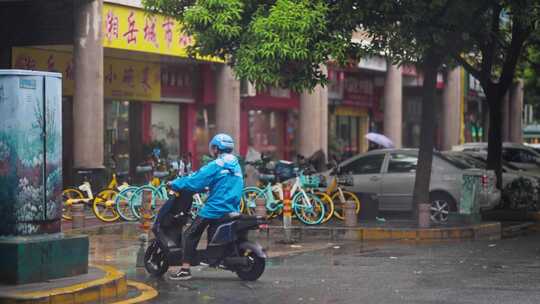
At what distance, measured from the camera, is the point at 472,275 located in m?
12.0

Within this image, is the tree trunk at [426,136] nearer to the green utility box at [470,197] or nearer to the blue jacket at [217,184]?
the green utility box at [470,197]

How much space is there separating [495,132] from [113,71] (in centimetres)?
986

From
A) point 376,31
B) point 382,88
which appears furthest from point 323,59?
point 382,88

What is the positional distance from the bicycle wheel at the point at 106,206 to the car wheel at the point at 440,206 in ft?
20.3

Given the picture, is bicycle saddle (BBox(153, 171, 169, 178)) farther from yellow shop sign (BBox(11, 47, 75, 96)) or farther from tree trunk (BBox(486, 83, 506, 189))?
tree trunk (BBox(486, 83, 506, 189))

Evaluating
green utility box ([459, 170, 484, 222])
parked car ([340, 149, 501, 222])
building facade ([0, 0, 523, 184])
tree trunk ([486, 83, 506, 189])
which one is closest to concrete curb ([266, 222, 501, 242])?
green utility box ([459, 170, 484, 222])

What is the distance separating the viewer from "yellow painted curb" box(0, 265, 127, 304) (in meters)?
9.14

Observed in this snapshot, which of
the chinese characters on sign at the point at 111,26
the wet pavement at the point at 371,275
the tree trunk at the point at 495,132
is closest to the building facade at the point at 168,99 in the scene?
the chinese characters on sign at the point at 111,26

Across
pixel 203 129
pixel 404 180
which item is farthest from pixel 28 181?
pixel 203 129

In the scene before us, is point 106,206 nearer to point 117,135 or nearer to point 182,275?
point 182,275

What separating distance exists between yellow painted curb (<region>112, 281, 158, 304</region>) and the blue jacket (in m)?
1.10

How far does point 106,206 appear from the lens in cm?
1884

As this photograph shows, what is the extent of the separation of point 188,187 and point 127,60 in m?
15.1

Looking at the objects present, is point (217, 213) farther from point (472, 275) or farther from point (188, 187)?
point (472, 275)
